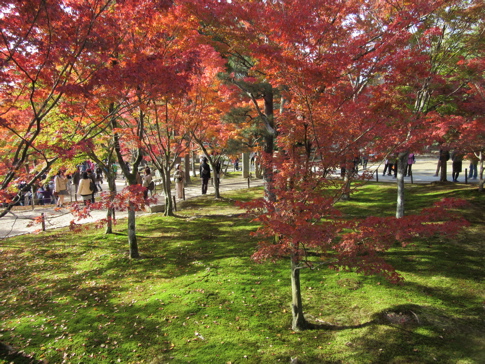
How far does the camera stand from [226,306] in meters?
5.58

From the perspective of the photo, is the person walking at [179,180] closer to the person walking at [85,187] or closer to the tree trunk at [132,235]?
the person walking at [85,187]

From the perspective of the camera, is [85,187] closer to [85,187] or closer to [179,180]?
[85,187]

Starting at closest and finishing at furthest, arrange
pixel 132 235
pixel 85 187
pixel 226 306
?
pixel 226 306 < pixel 132 235 < pixel 85 187

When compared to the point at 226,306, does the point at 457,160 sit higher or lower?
higher

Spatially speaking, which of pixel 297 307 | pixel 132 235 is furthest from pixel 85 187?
pixel 297 307

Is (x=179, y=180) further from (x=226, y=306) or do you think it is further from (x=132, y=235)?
(x=226, y=306)

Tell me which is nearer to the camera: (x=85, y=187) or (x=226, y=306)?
(x=226, y=306)

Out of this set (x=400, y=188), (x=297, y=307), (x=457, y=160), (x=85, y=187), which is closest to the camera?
(x=297, y=307)

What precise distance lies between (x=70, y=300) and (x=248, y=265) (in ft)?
12.7

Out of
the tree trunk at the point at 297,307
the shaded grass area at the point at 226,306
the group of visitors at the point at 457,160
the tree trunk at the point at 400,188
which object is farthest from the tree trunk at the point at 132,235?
the group of visitors at the point at 457,160

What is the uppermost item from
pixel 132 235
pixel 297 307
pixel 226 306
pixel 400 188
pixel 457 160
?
pixel 457 160

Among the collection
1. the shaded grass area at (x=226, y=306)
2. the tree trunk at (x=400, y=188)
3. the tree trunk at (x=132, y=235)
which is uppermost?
the tree trunk at (x=400, y=188)

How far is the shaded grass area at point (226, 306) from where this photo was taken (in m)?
4.41

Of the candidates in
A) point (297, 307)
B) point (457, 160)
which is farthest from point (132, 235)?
point (457, 160)
